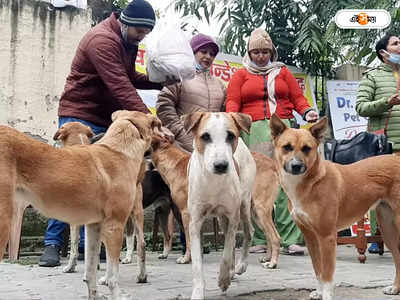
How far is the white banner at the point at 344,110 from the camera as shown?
9461 mm

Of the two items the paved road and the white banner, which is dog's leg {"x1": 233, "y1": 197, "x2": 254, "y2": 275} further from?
the white banner

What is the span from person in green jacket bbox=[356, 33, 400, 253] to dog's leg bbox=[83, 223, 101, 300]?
3687 millimetres

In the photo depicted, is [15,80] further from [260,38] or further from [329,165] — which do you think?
[329,165]

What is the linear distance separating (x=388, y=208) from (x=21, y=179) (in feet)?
9.61

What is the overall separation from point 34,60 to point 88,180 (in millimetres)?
5480

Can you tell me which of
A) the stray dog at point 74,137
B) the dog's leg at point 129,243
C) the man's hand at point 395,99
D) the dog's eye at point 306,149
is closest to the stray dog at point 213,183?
the dog's eye at point 306,149

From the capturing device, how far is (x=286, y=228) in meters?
6.36

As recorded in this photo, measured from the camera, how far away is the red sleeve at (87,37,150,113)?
435 cm

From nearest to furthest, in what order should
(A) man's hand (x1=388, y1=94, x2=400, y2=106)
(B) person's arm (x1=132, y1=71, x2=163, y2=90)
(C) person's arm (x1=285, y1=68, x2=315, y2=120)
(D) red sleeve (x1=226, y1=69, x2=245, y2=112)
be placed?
(B) person's arm (x1=132, y1=71, x2=163, y2=90), (A) man's hand (x1=388, y1=94, x2=400, y2=106), (D) red sleeve (x1=226, y1=69, x2=245, y2=112), (C) person's arm (x1=285, y1=68, x2=315, y2=120)

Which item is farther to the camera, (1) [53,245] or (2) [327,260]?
(1) [53,245]

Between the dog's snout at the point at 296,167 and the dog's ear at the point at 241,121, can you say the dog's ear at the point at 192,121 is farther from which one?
the dog's snout at the point at 296,167

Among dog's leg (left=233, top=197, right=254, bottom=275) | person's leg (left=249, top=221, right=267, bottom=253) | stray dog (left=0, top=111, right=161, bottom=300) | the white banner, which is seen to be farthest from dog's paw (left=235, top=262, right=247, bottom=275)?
the white banner

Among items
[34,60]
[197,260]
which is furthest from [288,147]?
[34,60]

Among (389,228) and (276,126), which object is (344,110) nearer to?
(389,228)
